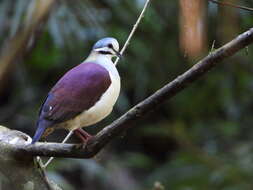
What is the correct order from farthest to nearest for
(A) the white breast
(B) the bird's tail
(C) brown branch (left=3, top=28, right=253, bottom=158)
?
(A) the white breast → (B) the bird's tail → (C) brown branch (left=3, top=28, right=253, bottom=158)

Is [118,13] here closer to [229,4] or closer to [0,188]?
[0,188]

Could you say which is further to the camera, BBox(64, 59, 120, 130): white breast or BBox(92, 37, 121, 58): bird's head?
BBox(92, 37, 121, 58): bird's head

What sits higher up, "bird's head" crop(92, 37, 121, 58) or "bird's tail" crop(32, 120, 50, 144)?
"bird's head" crop(92, 37, 121, 58)

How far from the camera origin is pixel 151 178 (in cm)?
734

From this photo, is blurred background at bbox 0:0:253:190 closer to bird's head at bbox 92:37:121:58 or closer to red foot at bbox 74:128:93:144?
bird's head at bbox 92:37:121:58

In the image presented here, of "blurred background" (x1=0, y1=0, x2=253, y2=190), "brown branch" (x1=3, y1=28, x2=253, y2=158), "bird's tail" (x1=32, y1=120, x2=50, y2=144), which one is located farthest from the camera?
"blurred background" (x1=0, y1=0, x2=253, y2=190)

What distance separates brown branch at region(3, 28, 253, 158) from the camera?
7.55ft

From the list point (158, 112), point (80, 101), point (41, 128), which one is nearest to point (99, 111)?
point (80, 101)

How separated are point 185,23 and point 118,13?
5371mm

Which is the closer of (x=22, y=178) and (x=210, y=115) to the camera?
(x=22, y=178)

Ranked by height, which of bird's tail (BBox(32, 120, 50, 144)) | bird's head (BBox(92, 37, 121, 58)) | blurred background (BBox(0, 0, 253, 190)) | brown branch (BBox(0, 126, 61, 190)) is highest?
bird's head (BBox(92, 37, 121, 58))

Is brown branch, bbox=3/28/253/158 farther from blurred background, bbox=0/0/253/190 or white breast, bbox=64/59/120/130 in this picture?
blurred background, bbox=0/0/253/190

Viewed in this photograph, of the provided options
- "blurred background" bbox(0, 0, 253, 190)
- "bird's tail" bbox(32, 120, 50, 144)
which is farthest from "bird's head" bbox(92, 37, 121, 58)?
"blurred background" bbox(0, 0, 253, 190)

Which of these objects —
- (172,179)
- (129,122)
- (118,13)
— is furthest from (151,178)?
(129,122)
